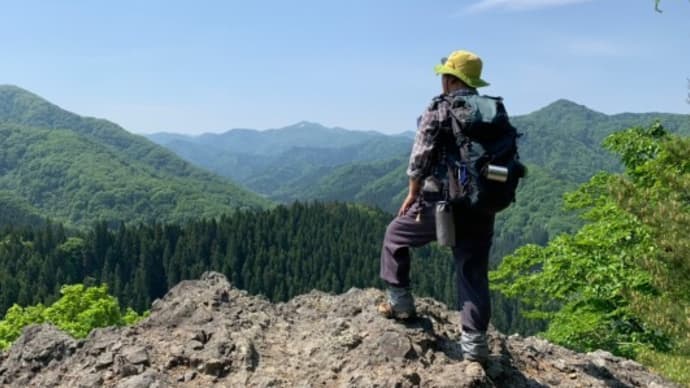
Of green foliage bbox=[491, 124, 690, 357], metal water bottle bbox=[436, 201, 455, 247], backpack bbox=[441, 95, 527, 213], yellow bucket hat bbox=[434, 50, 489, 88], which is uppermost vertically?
yellow bucket hat bbox=[434, 50, 489, 88]

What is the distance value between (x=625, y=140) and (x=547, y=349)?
15647mm

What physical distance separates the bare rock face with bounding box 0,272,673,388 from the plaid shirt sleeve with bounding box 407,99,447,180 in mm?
1737

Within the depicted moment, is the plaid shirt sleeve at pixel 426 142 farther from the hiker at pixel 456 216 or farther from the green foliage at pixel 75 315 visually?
the green foliage at pixel 75 315

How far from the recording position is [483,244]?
6.04 meters

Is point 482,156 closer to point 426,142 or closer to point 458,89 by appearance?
point 426,142

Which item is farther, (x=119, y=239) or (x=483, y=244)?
(x=119, y=239)

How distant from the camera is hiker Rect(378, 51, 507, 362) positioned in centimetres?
577

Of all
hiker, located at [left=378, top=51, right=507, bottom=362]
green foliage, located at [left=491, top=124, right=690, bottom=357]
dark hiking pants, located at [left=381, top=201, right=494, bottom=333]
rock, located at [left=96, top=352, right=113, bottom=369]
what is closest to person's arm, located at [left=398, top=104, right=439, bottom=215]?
hiker, located at [left=378, top=51, right=507, bottom=362]

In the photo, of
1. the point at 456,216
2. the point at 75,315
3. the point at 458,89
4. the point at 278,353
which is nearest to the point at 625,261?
the point at 456,216

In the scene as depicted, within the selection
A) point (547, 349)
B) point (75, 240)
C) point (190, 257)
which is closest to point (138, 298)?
point (190, 257)

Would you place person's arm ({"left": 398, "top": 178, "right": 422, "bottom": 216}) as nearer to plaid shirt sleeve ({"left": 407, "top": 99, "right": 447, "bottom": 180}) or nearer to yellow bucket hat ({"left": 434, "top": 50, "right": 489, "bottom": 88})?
plaid shirt sleeve ({"left": 407, "top": 99, "right": 447, "bottom": 180})

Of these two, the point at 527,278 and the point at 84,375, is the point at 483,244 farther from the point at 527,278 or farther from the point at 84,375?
the point at 527,278

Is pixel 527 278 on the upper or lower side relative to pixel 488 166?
→ lower

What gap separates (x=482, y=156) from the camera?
5543 mm
